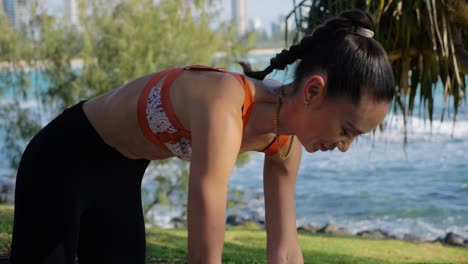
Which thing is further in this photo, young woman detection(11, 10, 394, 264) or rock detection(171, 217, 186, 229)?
rock detection(171, 217, 186, 229)

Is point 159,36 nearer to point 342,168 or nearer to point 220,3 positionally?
point 220,3

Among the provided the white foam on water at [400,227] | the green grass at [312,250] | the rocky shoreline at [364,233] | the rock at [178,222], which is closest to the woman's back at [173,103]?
the green grass at [312,250]

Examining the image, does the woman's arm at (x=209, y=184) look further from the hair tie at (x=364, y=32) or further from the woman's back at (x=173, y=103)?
the hair tie at (x=364, y=32)

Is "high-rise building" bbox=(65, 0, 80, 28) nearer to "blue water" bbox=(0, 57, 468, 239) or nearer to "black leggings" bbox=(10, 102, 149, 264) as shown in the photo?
"blue water" bbox=(0, 57, 468, 239)

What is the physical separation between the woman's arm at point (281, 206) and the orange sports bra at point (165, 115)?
0.12 metres

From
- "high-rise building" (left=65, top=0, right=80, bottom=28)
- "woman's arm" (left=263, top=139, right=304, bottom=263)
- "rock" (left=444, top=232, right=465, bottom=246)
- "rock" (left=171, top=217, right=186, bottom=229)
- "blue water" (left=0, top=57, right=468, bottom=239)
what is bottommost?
"blue water" (left=0, top=57, right=468, bottom=239)

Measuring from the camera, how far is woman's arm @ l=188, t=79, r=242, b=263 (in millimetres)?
1718

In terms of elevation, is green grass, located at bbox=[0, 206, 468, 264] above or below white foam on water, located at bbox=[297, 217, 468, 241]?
above

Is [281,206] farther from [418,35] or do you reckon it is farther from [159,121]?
[418,35]

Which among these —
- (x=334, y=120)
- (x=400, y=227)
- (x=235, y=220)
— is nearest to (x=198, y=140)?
(x=334, y=120)

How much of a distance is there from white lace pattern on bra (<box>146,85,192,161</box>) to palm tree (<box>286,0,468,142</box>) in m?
2.00

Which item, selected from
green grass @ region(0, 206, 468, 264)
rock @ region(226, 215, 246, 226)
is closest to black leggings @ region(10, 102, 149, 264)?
green grass @ region(0, 206, 468, 264)

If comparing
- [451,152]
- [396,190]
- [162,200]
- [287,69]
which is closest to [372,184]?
[396,190]

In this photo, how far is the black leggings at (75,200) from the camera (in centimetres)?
206
